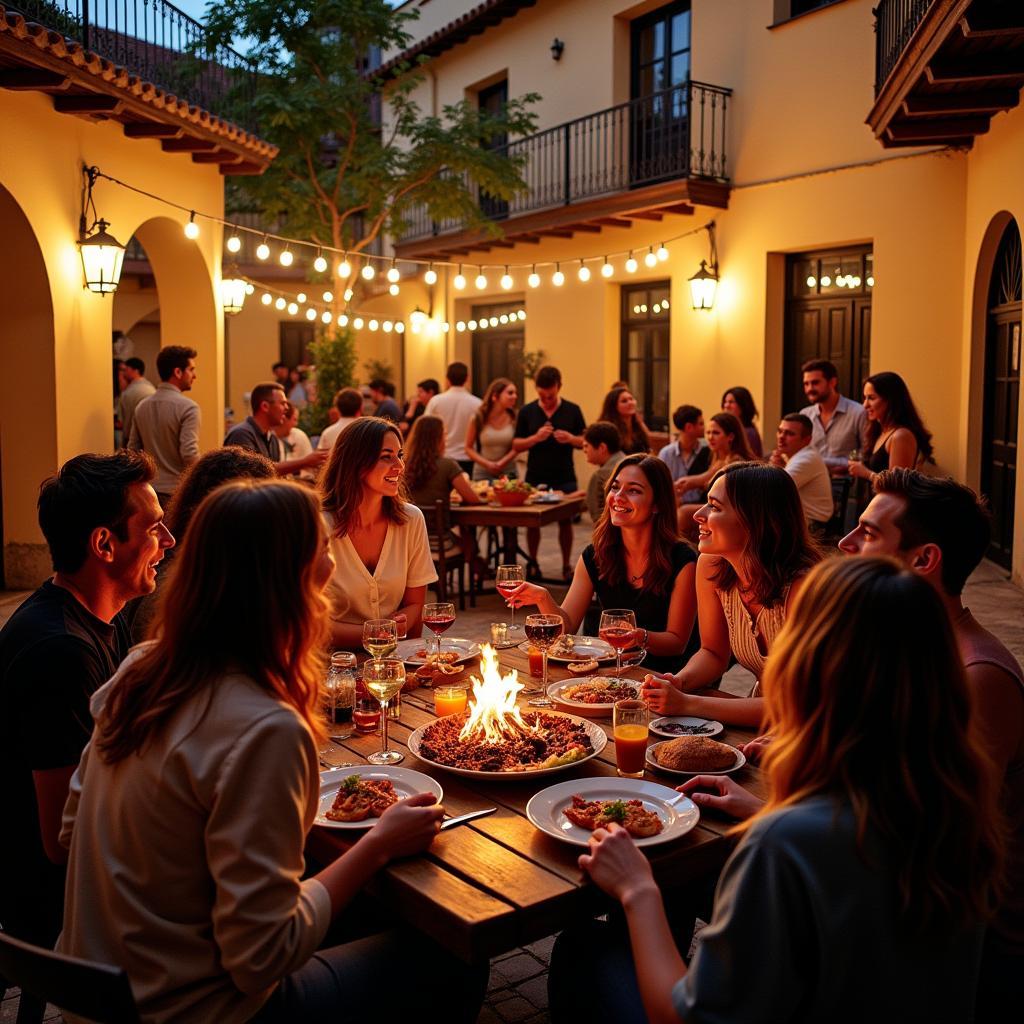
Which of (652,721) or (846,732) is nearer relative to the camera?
(846,732)

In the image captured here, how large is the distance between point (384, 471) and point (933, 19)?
16.5ft

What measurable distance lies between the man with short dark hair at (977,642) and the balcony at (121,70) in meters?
5.83

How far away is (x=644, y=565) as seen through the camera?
384 centimetres

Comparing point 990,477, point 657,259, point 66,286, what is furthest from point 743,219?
point 66,286

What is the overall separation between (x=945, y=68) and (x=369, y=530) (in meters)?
5.59

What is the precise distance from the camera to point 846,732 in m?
1.41

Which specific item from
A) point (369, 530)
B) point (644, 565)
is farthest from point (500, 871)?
point (369, 530)

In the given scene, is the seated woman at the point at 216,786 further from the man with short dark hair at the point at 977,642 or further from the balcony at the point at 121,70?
the balcony at the point at 121,70

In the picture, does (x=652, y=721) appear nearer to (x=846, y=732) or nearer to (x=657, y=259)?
(x=846, y=732)

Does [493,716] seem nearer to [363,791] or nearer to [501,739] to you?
[501,739]

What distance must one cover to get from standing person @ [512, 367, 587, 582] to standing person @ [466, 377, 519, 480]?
0.51 feet

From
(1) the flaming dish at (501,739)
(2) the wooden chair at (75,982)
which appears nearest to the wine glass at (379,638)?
(1) the flaming dish at (501,739)

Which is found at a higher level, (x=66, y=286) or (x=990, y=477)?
(x=66, y=286)

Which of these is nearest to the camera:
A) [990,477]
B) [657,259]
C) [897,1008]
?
[897,1008]
